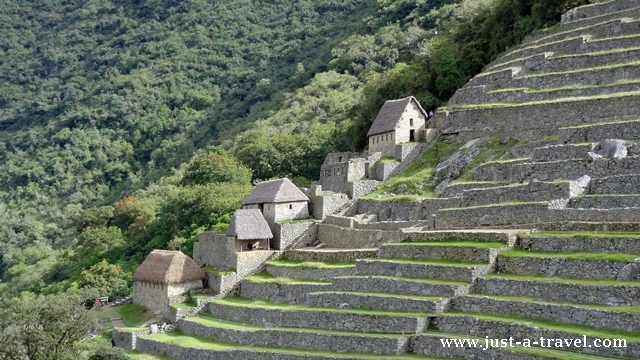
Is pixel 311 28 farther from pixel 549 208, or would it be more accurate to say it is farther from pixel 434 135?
pixel 549 208

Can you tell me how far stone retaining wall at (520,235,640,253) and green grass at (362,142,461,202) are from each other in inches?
464

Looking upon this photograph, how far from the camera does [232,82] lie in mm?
108438

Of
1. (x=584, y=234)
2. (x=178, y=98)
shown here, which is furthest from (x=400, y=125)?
(x=178, y=98)

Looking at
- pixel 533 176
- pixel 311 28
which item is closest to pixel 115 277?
pixel 533 176

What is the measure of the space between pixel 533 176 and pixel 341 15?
282 ft

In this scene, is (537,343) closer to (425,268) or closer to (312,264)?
(425,268)

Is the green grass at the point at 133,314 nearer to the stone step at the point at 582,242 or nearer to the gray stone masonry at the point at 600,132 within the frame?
the stone step at the point at 582,242

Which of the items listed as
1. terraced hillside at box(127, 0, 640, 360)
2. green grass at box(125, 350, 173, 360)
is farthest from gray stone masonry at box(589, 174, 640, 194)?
green grass at box(125, 350, 173, 360)

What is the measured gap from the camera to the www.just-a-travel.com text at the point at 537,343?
22.7 m

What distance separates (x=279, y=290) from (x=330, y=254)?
2567 millimetres

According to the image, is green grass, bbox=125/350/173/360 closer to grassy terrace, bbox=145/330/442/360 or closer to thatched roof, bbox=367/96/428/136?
grassy terrace, bbox=145/330/442/360

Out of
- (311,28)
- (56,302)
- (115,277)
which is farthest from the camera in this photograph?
(311,28)

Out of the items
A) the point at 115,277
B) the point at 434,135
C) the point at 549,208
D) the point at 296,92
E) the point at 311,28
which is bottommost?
the point at 115,277

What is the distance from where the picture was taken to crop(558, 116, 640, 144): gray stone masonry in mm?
34219
